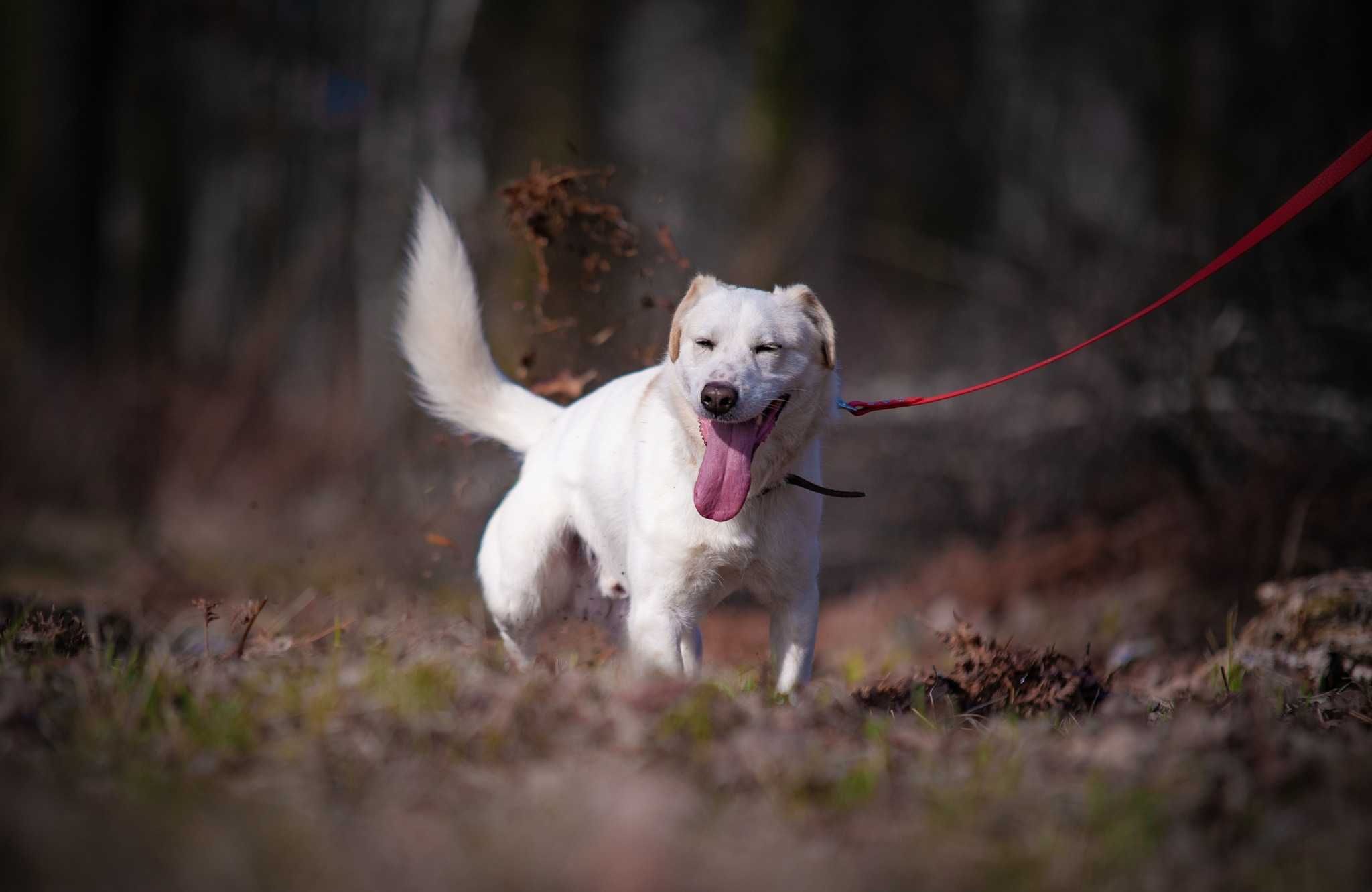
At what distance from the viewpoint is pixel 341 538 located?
8508 millimetres

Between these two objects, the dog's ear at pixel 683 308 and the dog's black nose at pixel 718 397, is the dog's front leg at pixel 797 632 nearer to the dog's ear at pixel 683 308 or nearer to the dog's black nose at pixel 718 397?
the dog's black nose at pixel 718 397

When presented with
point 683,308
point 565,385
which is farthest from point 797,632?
point 565,385

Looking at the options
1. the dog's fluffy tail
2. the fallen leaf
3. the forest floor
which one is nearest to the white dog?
the forest floor

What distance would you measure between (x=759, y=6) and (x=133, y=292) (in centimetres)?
815

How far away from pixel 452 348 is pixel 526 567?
3.27 ft

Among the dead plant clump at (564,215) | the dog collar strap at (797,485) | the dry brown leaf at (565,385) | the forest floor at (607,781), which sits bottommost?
the forest floor at (607,781)

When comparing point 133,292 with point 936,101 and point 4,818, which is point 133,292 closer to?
point 936,101

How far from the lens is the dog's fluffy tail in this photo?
4.57 m

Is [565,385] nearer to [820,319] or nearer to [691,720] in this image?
[820,319]

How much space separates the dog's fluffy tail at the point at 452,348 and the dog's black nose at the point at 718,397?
152cm

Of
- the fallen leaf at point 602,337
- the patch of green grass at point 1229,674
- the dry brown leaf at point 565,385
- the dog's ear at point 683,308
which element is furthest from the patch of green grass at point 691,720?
the dry brown leaf at point 565,385

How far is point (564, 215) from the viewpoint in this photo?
5.10 m

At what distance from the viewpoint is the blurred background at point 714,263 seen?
22.1 ft

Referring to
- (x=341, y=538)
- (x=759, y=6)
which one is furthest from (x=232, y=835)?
(x=759, y=6)
